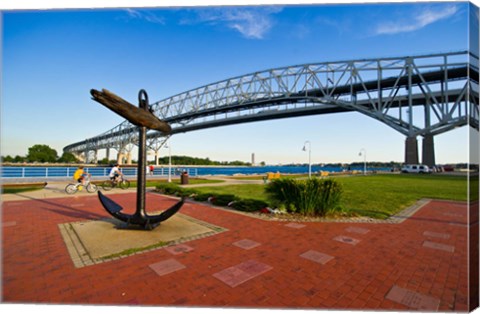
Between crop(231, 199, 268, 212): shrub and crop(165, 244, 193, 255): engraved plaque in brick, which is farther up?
crop(231, 199, 268, 212): shrub

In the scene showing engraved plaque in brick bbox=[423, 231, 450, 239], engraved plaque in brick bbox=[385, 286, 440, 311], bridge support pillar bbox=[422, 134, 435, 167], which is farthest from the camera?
bridge support pillar bbox=[422, 134, 435, 167]

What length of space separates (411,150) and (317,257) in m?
45.2

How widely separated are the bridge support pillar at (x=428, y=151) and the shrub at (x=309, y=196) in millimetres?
41559

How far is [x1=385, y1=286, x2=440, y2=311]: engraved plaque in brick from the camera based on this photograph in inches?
115

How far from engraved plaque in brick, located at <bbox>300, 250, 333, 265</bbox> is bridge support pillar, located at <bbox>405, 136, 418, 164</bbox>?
44.5m

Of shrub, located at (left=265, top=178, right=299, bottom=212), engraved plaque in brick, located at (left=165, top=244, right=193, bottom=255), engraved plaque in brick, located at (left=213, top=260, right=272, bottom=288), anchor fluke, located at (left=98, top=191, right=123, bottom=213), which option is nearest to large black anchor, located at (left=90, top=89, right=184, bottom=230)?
anchor fluke, located at (left=98, top=191, right=123, bottom=213)

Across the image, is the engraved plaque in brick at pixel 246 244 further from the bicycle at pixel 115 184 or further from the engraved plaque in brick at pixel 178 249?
the bicycle at pixel 115 184

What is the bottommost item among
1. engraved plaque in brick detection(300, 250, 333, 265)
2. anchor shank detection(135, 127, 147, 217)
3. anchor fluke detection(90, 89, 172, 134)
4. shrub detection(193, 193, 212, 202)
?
engraved plaque in brick detection(300, 250, 333, 265)

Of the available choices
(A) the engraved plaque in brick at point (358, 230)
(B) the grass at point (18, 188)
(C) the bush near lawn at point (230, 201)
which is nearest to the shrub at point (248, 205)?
(C) the bush near lawn at point (230, 201)

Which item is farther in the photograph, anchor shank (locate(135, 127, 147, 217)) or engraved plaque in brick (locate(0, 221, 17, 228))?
engraved plaque in brick (locate(0, 221, 17, 228))

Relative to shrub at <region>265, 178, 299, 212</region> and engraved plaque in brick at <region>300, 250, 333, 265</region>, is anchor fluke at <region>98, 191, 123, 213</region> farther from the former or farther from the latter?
shrub at <region>265, 178, 299, 212</region>

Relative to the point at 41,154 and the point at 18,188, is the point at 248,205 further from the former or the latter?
the point at 41,154

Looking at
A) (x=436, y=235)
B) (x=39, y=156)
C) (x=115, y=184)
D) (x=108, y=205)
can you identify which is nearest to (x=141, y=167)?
(x=108, y=205)

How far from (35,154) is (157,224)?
109 meters
